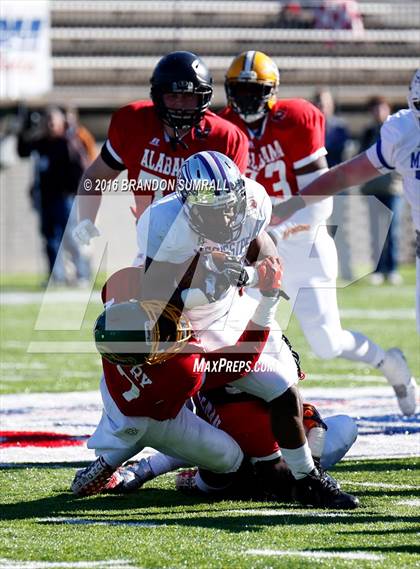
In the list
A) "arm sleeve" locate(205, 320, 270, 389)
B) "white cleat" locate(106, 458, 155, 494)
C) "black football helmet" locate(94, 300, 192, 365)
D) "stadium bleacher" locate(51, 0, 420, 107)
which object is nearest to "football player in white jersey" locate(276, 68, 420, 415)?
"arm sleeve" locate(205, 320, 270, 389)

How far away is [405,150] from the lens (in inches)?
207

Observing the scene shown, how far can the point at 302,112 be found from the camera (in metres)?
6.16

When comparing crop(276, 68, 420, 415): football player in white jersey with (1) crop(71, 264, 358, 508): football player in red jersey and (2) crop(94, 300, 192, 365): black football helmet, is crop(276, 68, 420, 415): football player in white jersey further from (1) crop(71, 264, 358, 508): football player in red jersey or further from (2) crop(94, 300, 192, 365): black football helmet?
(2) crop(94, 300, 192, 365): black football helmet

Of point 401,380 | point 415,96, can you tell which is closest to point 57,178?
point 401,380

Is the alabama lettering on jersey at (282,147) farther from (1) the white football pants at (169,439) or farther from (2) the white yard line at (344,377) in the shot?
(1) the white football pants at (169,439)

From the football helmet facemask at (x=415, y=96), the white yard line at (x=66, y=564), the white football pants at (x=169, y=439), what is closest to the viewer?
the white yard line at (x=66, y=564)

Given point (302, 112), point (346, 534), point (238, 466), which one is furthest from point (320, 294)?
point (346, 534)

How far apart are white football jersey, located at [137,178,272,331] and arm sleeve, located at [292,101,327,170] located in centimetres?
163

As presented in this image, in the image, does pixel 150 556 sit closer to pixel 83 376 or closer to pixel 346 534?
pixel 346 534

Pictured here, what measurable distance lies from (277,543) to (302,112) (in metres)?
3.04

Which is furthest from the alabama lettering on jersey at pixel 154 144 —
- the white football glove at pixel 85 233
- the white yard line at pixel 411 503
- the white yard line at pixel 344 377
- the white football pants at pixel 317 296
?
the white yard line at pixel 344 377

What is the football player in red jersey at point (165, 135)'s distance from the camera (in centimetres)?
538

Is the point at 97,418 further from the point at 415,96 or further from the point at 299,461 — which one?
the point at 415,96

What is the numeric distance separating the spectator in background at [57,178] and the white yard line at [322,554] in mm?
9334
